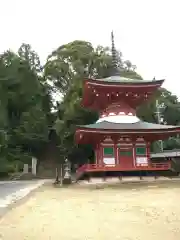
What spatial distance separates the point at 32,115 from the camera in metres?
40.1

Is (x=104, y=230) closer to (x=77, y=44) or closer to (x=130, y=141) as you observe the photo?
(x=130, y=141)

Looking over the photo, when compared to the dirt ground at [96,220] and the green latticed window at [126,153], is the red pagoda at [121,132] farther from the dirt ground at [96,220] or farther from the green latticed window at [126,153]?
the dirt ground at [96,220]

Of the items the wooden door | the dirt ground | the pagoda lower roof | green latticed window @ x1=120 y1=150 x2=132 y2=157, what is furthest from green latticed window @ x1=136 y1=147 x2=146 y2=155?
the dirt ground

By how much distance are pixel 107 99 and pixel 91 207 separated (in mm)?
14629

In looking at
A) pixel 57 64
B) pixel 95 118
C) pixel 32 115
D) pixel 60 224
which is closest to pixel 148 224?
pixel 60 224

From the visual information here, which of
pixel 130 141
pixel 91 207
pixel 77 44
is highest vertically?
pixel 77 44

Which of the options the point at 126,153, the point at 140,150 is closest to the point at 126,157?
Answer: the point at 126,153

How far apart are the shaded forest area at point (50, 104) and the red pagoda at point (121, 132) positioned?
33.5 ft

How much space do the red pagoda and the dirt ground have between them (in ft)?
33.0

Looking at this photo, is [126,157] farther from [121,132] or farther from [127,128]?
[121,132]

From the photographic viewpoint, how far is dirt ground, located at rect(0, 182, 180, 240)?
744 cm

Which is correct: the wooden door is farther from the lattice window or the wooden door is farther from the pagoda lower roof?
the pagoda lower roof

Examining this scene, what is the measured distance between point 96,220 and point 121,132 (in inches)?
536

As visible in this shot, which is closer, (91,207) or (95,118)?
(91,207)
